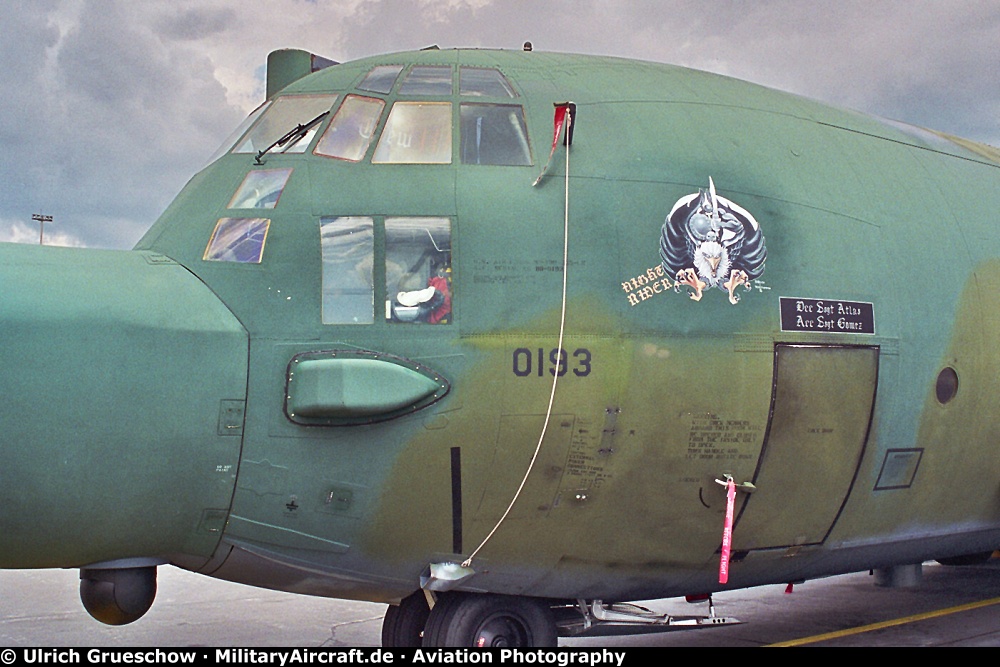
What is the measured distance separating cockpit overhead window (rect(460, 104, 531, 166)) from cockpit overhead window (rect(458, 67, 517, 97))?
0.14 metres

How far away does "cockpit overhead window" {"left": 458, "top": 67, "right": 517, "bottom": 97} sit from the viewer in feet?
25.4

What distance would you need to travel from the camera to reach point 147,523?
6512mm

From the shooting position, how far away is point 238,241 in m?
7.13

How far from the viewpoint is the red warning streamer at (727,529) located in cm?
754

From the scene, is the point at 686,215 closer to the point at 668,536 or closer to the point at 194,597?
the point at 668,536

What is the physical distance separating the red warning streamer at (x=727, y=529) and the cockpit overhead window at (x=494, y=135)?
107 inches

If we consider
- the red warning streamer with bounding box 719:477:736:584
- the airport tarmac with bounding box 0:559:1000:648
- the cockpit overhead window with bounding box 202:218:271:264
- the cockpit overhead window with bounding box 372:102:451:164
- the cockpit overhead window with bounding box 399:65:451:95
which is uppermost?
the cockpit overhead window with bounding box 399:65:451:95

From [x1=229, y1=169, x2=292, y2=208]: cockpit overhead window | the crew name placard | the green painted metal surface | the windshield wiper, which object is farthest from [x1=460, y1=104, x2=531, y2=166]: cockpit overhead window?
the crew name placard

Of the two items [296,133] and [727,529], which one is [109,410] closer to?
[296,133]

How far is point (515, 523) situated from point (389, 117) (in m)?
3.01

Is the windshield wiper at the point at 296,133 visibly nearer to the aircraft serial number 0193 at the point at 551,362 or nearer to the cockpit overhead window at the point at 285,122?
the cockpit overhead window at the point at 285,122

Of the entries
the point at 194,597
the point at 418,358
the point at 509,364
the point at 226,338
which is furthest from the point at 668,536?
the point at 194,597

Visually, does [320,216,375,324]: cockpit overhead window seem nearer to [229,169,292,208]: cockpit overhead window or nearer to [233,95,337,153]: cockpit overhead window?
[229,169,292,208]: cockpit overhead window

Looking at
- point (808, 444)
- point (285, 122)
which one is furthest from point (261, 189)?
point (808, 444)
